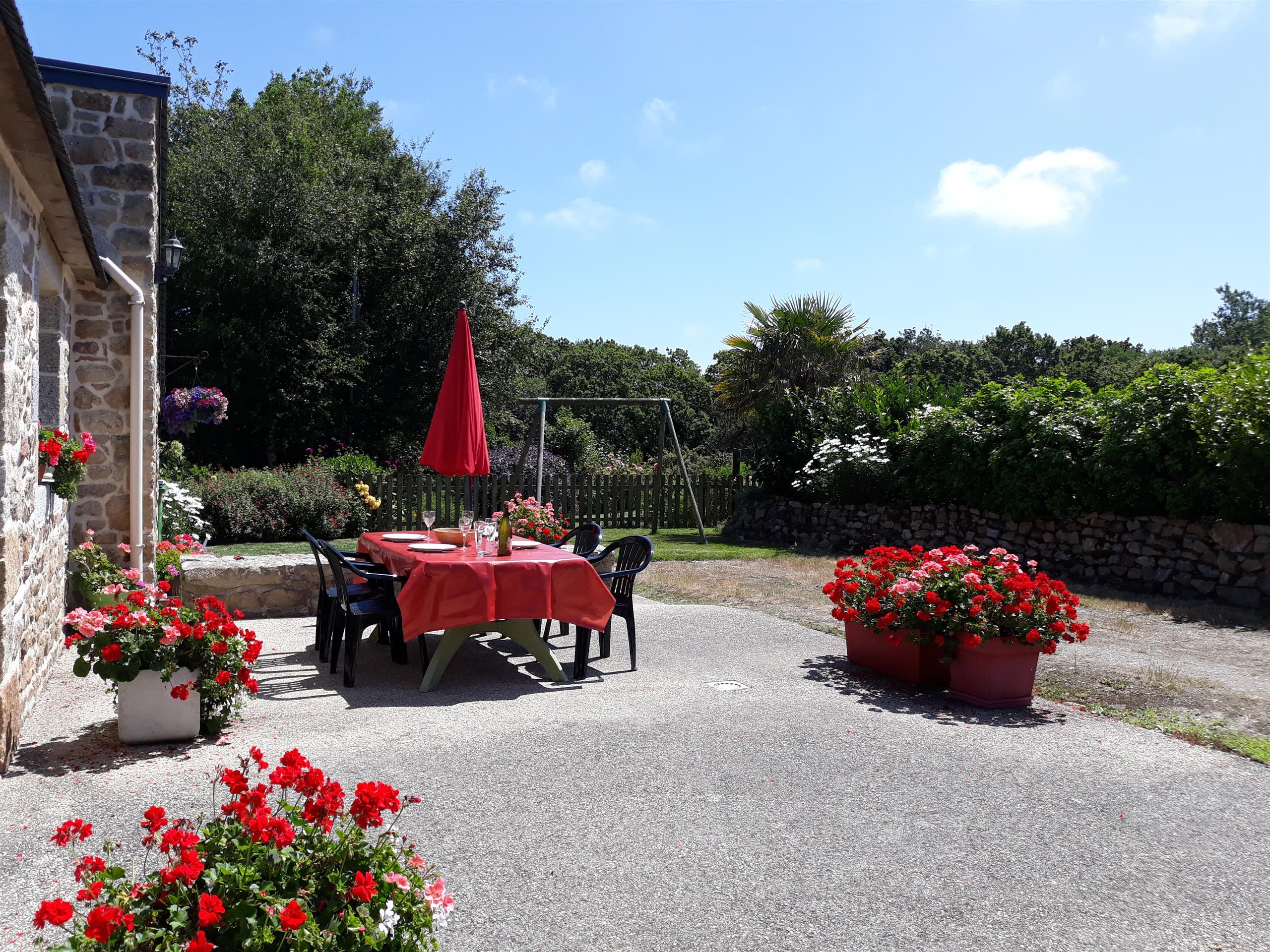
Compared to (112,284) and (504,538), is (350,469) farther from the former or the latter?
(504,538)

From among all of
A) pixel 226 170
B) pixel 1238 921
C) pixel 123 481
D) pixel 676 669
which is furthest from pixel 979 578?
pixel 226 170

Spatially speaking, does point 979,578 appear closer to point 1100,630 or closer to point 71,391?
point 1100,630

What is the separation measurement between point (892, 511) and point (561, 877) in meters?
11.3

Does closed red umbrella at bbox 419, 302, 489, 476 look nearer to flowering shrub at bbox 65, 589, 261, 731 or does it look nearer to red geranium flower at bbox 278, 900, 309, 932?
flowering shrub at bbox 65, 589, 261, 731

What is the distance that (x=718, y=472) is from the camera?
67.7ft

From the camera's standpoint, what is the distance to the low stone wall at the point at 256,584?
7.39m

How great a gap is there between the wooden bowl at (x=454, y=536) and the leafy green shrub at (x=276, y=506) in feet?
20.6

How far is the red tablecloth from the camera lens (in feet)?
17.7

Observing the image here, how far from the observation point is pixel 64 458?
554 cm

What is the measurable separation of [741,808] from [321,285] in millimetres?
15606

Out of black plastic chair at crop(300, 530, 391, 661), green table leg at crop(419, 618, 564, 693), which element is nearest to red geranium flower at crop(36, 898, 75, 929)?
green table leg at crop(419, 618, 564, 693)

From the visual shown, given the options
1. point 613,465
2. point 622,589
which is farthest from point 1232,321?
point 622,589

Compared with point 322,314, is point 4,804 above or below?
below

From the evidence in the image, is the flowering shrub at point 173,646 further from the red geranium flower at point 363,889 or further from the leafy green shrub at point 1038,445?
the leafy green shrub at point 1038,445
